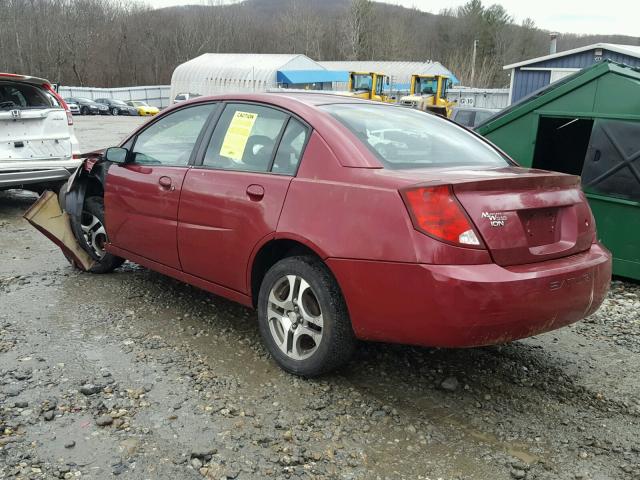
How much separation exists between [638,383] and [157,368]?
9.56 ft

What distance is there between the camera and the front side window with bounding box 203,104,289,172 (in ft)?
11.8

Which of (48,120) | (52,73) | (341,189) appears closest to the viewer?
(341,189)

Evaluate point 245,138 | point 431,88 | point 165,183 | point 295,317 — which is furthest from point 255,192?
point 431,88

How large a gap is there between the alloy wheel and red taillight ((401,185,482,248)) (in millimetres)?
782

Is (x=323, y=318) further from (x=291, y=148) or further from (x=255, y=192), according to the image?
(x=291, y=148)

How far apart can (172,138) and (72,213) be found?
1529 mm

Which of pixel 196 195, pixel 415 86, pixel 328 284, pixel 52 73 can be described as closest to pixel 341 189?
pixel 328 284

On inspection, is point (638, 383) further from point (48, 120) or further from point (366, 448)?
point (48, 120)

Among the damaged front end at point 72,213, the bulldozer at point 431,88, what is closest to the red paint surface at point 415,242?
the damaged front end at point 72,213

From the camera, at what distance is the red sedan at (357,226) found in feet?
8.98

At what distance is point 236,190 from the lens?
3.59 meters

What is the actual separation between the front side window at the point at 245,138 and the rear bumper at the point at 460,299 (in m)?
1.00

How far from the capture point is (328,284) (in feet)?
10.2

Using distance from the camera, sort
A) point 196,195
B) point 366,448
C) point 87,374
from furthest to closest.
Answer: point 196,195
point 87,374
point 366,448
